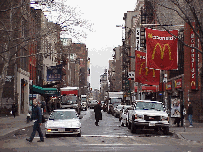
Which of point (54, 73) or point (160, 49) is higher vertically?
point (160, 49)

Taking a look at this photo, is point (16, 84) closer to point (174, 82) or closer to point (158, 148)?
point (174, 82)

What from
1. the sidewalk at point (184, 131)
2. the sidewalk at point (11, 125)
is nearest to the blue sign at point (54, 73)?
the sidewalk at point (11, 125)

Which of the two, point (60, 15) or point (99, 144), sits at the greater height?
point (60, 15)

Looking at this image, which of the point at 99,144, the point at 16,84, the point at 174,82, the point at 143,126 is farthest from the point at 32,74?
the point at 99,144

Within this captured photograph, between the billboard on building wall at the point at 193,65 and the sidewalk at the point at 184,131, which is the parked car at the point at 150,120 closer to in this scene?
the sidewalk at the point at 184,131

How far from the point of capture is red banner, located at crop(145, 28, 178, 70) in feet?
95.9

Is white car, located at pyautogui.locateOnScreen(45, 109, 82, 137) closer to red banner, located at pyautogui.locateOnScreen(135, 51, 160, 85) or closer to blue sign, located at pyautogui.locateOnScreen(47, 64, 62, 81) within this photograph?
red banner, located at pyautogui.locateOnScreen(135, 51, 160, 85)

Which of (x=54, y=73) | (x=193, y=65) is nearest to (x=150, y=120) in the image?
(x=193, y=65)

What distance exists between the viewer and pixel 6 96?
1897 inches

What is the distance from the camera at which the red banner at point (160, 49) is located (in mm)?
29234

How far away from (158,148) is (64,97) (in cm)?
4312

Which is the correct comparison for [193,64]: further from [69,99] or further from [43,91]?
[43,91]

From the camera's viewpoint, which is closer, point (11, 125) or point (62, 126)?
point (62, 126)

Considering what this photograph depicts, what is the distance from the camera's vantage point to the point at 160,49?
2944 centimetres
